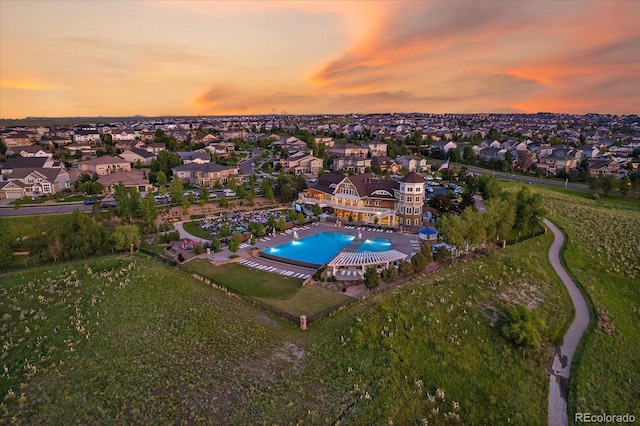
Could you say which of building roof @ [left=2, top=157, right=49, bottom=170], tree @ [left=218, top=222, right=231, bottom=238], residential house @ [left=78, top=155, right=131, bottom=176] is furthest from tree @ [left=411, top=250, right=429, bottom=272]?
building roof @ [left=2, top=157, right=49, bottom=170]

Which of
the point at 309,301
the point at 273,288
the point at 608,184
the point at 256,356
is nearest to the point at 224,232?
→ the point at 273,288

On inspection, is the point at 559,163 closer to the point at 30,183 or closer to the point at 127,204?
the point at 127,204

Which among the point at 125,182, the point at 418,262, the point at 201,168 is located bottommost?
the point at 418,262

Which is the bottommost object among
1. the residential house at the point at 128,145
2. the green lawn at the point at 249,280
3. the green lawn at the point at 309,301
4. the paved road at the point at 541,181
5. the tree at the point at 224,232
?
the green lawn at the point at 249,280

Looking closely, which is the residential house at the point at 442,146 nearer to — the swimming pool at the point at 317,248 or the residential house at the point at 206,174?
the residential house at the point at 206,174

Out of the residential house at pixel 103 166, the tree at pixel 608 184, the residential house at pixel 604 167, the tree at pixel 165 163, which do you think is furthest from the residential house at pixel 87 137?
the residential house at pixel 604 167
